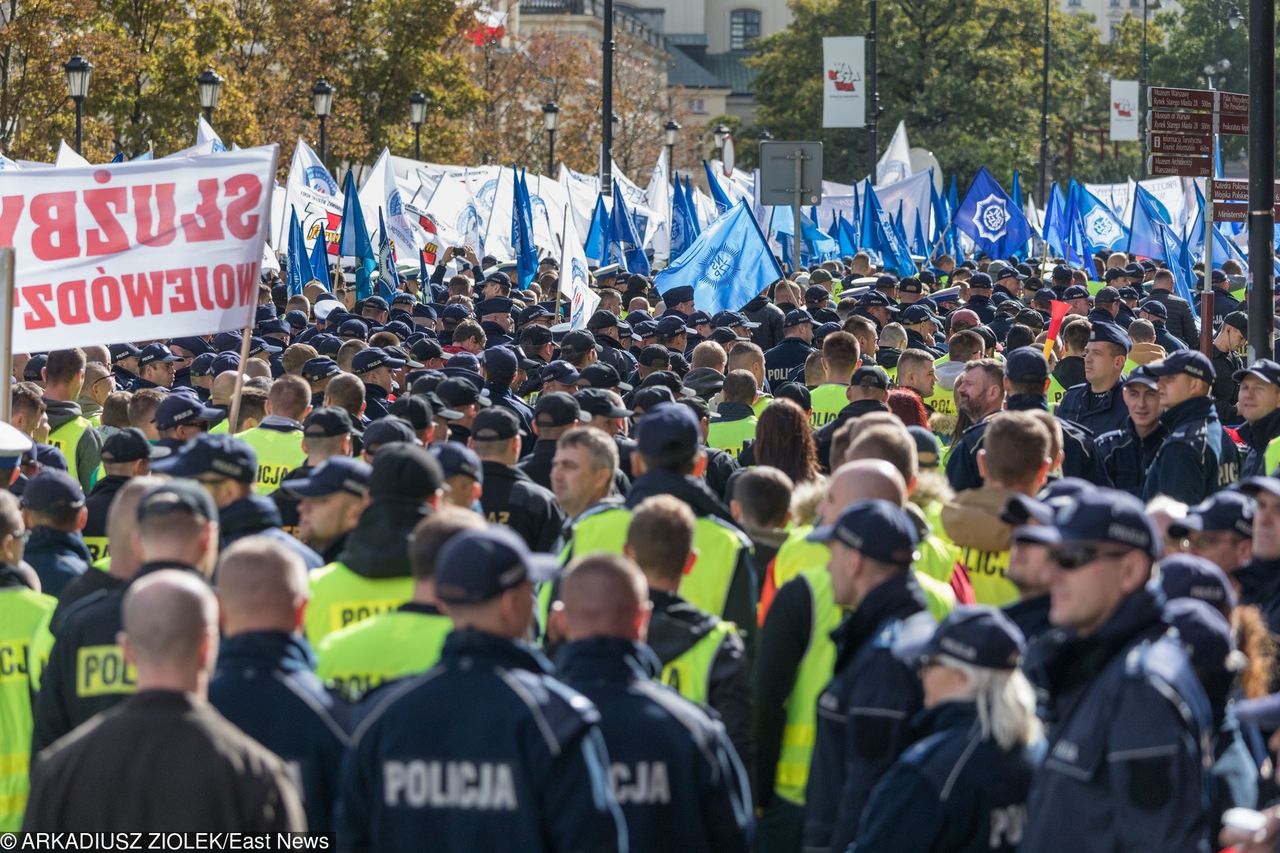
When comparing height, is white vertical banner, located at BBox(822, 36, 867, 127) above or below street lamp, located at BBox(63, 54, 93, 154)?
above

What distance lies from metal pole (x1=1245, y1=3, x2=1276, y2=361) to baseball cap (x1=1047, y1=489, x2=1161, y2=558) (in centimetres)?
883

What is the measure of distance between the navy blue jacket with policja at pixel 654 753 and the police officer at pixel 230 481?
2.11 m

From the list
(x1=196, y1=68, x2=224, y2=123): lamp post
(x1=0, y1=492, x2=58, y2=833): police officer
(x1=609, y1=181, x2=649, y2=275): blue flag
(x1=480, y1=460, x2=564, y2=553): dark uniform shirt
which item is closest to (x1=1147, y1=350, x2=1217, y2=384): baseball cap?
(x1=480, y1=460, x2=564, y2=553): dark uniform shirt

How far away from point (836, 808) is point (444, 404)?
16.9 ft

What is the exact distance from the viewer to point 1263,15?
13.3m

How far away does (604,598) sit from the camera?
5.04m

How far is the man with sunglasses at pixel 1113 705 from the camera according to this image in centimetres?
460

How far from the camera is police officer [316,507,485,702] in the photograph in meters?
5.58

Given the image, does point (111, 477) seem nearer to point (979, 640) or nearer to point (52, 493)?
point (52, 493)

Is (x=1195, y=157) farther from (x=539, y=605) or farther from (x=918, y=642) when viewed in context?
(x=918, y=642)

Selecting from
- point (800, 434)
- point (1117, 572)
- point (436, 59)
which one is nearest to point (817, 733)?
point (1117, 572)

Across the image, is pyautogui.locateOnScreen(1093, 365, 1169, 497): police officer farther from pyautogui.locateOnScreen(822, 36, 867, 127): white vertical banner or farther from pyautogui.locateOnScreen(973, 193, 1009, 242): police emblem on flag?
pyautogui.locateOnScreen(822, 36, 867, 127): white vertical banner

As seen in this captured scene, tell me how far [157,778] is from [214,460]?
284 cm

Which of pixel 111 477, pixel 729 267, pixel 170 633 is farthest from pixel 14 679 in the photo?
pixel 729 267
